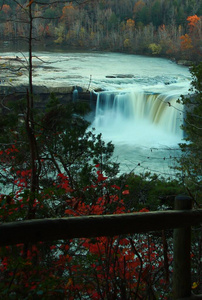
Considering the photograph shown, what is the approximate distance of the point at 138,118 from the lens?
1994cm

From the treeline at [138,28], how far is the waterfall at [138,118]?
58.3ft

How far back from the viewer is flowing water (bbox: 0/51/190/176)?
15523 millimetres

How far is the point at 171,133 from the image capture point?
18141 millimetres

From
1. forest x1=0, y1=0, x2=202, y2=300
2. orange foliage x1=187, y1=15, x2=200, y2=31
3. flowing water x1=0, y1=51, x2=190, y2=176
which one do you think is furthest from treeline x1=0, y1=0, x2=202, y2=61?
forest x1=0, y1=0, x2=202, y2=300

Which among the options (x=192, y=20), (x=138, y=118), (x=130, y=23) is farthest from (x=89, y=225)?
(x=130, y=23)

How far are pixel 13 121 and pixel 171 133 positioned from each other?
1277cm

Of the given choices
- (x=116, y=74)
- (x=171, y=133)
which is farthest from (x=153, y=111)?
(x=116, y=74)

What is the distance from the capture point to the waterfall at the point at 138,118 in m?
18.0

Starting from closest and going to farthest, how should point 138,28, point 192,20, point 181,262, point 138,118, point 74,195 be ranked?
point 181,262
point 74,195
point 138,118
point 192,20
point 138,28

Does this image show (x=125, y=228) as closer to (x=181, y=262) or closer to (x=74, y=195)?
(x=181, y=262)

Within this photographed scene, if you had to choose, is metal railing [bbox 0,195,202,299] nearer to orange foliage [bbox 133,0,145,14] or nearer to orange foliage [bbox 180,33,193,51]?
orange foliage [bbox 180,33,193,51]

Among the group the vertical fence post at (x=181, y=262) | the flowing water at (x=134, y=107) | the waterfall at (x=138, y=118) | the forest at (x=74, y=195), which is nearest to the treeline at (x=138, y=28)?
the flowing water at (x=134, y=107)

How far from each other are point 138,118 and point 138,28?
29299mm

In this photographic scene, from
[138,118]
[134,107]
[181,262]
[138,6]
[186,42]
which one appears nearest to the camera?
[181,262]
